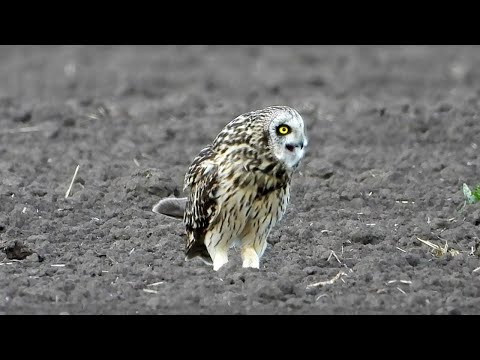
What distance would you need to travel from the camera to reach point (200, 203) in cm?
901

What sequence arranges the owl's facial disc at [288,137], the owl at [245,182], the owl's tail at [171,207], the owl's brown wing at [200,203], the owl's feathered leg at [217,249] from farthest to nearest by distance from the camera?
the owl's tail at [171,207]
the owl's feathered leg at [217,249]
the owl's brown wing at [200,203]
the owl at [245,182]
the owl's facial disc at [288,137]

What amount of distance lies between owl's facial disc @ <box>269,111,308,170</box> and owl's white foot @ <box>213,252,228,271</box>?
1115 millimetres

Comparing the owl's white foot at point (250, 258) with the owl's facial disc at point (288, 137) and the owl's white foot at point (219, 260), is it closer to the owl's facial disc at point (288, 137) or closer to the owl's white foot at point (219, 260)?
the owl's white foot at point (219, 260)

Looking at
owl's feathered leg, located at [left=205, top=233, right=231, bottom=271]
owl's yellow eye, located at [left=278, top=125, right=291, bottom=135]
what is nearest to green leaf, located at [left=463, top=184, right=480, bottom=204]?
owl's feathered leg, located at [left=205, top=233, right=231, bottom=271]

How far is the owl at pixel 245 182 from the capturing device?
847 cm

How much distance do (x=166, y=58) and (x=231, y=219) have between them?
14211 millimetres

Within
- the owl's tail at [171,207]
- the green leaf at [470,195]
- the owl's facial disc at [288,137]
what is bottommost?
the owl's tail at [171,207]

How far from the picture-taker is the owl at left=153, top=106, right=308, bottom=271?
27.8ft

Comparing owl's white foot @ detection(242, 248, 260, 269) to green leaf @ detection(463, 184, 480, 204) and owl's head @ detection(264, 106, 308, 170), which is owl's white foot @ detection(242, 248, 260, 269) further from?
green leaf @ detection(463, 184, 480, 204)

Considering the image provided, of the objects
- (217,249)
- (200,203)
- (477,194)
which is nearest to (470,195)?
(477,194)

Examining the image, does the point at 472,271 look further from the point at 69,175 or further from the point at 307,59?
the point at 307,59

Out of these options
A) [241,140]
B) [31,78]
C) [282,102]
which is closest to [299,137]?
[241,140]

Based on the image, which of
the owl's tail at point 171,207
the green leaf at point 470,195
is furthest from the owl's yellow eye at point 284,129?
the green leaf at point 470,195

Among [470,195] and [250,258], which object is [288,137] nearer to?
[250,258]
